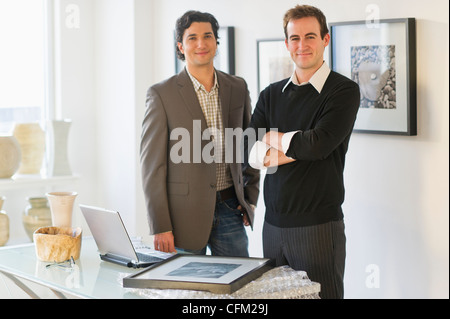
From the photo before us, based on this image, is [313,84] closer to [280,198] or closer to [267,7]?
[280,198]

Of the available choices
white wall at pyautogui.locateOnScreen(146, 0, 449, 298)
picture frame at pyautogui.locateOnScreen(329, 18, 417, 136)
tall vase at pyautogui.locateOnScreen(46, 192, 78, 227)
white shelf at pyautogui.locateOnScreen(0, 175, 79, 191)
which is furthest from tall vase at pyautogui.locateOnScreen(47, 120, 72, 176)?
picture frame at pyautogui.locateOnScreen(329, 18, 417, 136)

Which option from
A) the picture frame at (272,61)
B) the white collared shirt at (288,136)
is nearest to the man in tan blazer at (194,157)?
the white collared shirt at (288,136)

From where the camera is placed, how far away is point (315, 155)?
233cm

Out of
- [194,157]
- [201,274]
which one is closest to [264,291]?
[201,274]

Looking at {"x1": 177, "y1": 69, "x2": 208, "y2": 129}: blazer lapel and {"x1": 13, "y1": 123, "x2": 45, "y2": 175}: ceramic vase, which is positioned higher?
{"x1": 177, "y1": 69, "x2": 208, "y2": 129}: blazer lapel

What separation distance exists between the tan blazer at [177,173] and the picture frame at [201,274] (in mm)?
532

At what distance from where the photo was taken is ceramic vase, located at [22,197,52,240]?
4180 millimetres

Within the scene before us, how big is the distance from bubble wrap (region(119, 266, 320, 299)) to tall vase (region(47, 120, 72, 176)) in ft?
8.15

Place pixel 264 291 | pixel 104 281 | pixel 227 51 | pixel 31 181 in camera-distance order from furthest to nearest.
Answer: pixel 31 181 < pixel 227 51 < pixel 104 281 < pixel 264 291

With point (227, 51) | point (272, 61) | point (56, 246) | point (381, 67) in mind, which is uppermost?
point (227, 51)

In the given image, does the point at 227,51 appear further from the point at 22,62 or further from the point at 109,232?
the point at 109,232

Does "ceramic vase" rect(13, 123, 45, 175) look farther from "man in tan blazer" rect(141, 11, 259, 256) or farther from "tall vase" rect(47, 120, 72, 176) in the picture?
"man in tan blazer" rect(141, 11, 259, 256)

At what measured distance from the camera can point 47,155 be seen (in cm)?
456

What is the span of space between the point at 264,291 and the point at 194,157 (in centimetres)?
95
